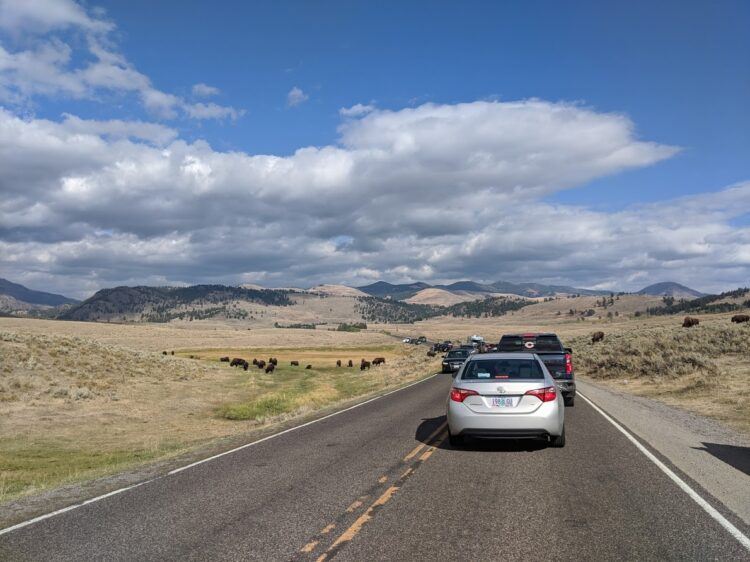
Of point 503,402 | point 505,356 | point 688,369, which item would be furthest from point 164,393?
point 688,369

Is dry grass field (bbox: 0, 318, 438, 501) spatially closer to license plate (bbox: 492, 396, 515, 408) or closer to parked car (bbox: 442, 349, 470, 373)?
parked car (bbox: 442, 349, 470, 373)

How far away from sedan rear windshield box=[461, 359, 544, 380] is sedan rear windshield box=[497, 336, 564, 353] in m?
8.69

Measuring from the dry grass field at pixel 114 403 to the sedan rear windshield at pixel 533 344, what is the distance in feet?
25.0

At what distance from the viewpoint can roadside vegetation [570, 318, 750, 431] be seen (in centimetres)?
1970

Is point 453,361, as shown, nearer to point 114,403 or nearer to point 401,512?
point 114,403

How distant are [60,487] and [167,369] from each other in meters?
31.6

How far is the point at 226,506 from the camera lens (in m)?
7.67

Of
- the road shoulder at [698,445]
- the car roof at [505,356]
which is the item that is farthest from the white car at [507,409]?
the road shoulder at [698,445]

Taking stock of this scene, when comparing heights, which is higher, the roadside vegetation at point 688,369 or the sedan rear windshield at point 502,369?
the sedan rear windshield at point 502,369

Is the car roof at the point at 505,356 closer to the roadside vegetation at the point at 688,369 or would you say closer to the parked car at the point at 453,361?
the roadside vegetation at the point at 688,369

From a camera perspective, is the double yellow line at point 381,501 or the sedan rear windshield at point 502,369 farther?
the sedan rear windshield at point 502,369

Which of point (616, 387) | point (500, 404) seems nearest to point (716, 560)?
point (500, 404)

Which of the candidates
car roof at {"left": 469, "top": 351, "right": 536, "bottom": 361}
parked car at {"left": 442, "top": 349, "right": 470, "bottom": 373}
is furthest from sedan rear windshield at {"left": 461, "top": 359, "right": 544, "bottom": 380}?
parked car at {"left": 442, "top": 349, "right": 470, "bottom": 373}

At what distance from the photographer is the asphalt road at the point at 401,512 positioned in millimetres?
5926
